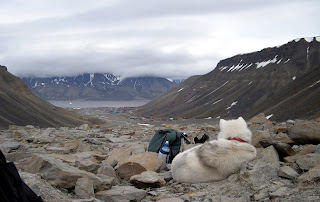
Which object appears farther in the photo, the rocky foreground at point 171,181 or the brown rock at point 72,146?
the brown rock at point 72,146

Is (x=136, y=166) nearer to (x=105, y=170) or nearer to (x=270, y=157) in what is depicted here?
(x=105, y=170)

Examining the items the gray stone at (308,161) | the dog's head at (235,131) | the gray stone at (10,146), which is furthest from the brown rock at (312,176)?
the gray stone at (10,146)

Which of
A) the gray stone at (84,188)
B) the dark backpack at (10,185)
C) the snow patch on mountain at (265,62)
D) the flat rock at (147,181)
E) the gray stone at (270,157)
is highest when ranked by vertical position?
the snow patch on mountain at (265,62)

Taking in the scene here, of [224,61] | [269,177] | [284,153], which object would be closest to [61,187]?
[269,177]

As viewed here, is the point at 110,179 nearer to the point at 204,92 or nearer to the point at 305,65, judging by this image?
the point at 305,65

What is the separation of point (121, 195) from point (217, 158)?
2.19 m

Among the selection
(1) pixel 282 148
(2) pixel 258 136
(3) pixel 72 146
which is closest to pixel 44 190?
(1) pixel 282 148

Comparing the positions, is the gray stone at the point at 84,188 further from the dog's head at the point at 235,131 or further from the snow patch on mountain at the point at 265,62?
the snow patch on mountain at the point at 265,62

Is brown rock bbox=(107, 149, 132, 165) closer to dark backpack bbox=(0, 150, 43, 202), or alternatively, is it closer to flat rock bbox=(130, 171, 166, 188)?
flat rock bbox=(130, 171, 166, 188)

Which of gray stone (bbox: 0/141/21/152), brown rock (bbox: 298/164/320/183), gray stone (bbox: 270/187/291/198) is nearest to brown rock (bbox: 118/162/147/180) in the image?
gray stone (bbox: 270/187/291/198)

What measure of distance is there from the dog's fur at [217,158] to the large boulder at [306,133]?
247 centimetres

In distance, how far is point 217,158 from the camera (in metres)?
5.89

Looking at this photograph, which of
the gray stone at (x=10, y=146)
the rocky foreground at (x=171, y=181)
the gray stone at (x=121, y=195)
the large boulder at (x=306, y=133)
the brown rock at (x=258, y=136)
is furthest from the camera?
the gray stone at (x=10, y=146)

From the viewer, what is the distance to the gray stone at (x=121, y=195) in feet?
17.0
